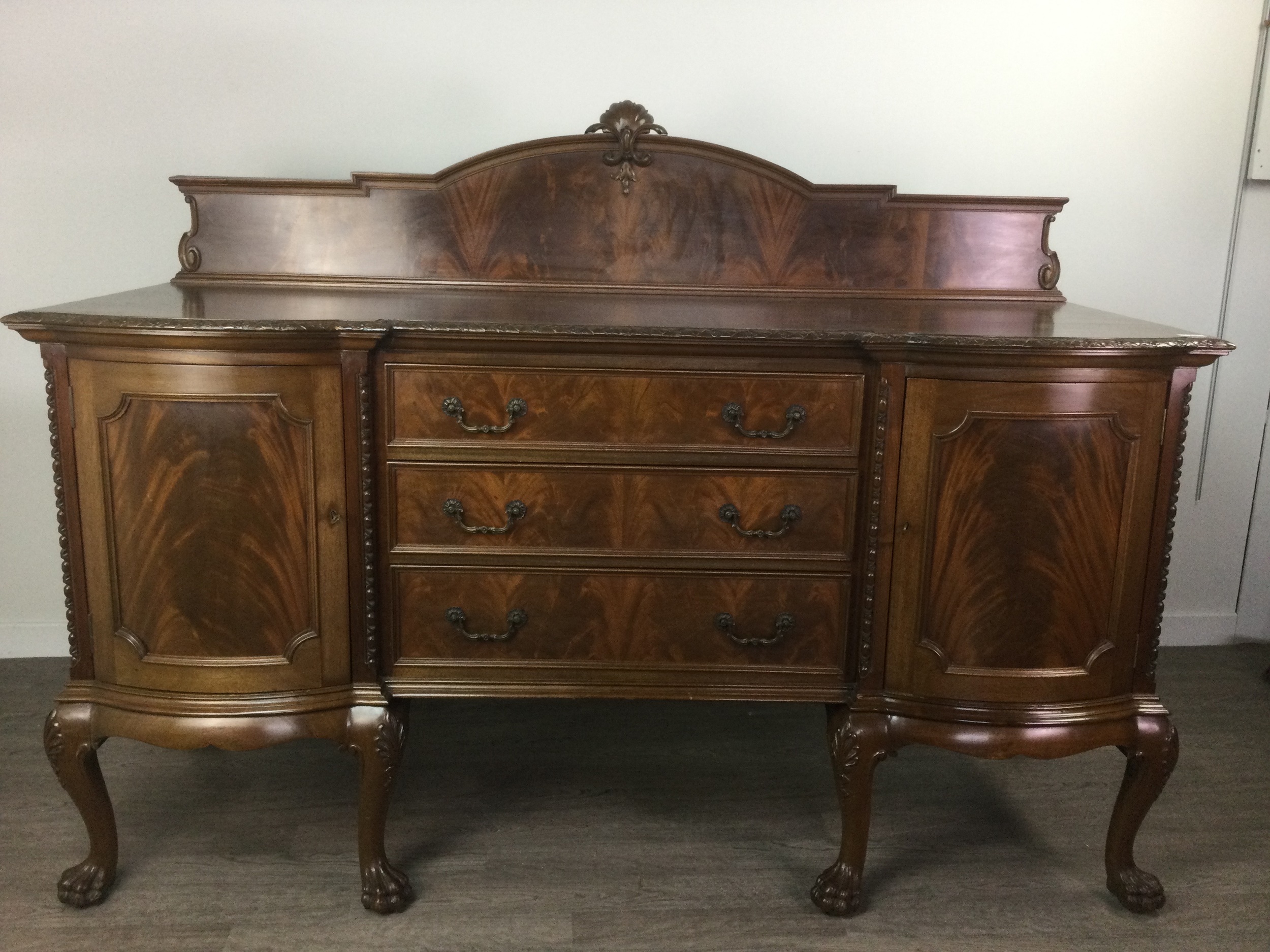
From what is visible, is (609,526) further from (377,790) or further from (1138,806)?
(1138,806)

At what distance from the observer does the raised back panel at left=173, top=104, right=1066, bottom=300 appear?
7.48ft

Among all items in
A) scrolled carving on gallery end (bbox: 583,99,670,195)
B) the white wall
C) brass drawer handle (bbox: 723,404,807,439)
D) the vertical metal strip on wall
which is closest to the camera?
brass drawer handle (bbox: 723,404,807,439)

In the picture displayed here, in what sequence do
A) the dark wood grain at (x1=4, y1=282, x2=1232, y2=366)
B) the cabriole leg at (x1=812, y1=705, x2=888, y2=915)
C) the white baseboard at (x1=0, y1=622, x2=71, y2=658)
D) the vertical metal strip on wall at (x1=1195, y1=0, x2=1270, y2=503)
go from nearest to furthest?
the dark wood grain at (x1=4, y1=282, x2=1232, y2=366)
the cabriole leg at (x1=812, y1=705, x2=888, y2=915)
the vertical metal strip on wall at (x1=1195, y1=0, x2=1270, y2=503)
the white baseboard at (x1=0, y1=622, x2=71, y2=658)

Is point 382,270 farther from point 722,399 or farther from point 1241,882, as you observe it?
point 1241,882

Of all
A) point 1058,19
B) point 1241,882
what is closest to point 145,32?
point 1058,19

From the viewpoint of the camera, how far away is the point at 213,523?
5.75 ft

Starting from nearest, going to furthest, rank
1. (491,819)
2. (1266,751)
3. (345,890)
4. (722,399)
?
1. (722,399)
2. (345,890)
3. (491,819)
4. (1266,751)

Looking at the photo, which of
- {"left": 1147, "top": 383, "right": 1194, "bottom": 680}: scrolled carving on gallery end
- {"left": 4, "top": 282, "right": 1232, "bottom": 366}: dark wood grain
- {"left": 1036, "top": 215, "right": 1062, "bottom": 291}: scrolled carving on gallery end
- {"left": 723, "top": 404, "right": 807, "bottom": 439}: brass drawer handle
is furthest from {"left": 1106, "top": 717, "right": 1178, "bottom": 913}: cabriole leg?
{"left": 1036, "top": 215, "right": 1062, "bottom": 291}: scrolled carving on gallery end

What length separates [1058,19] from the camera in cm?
263

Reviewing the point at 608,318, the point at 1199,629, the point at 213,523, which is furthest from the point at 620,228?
the point at 1199,629

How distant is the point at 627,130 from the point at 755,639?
1.14 metres

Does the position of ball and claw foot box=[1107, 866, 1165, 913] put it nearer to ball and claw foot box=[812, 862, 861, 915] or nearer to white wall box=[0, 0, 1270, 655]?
ball and claw foot box=[812, 862, 861, 915]

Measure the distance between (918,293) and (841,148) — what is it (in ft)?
1.86

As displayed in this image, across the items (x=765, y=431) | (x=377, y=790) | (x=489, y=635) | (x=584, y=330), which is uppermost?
(x=584, y=330)
